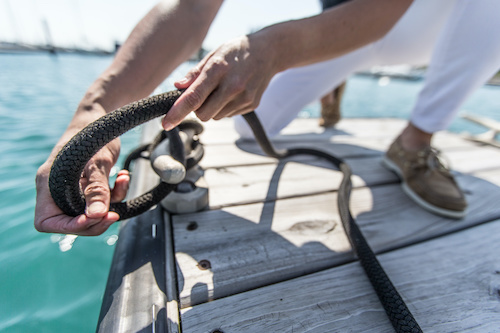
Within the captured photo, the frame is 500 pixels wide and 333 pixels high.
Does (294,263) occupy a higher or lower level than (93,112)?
lower

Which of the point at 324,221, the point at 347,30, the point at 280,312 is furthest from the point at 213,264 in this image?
the point at 347,30

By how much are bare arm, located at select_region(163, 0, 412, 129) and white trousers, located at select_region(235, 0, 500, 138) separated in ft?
0.94

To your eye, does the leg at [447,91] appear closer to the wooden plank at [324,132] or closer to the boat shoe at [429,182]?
the boat shoe at [429,182]

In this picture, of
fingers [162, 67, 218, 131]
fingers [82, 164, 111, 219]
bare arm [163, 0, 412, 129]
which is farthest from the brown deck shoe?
fingers [82, 164, 111, 219]

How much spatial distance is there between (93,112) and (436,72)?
3.50ft

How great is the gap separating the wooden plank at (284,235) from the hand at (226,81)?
296mm

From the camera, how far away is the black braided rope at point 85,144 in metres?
0.40

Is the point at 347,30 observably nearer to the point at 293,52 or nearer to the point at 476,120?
the point at 293,52

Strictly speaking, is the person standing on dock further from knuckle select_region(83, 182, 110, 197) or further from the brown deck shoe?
the brown deck shoe

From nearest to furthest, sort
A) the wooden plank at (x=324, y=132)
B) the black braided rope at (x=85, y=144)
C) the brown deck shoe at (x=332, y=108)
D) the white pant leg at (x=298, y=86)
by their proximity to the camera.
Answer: the black braided rope at (x=85, y=144) → the white pant leg at (x=298, y=86) → the wooden plank at (x=324, y=132) → the brown deck shoe at (x=332, y=108)

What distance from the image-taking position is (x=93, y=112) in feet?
1.87

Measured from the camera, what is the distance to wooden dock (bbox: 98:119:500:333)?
0.47 metres

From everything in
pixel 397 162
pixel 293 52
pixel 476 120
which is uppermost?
pixel 293 52

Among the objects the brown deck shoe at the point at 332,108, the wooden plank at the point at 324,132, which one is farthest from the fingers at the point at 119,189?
the brown deck shoe at the point at 332,108
